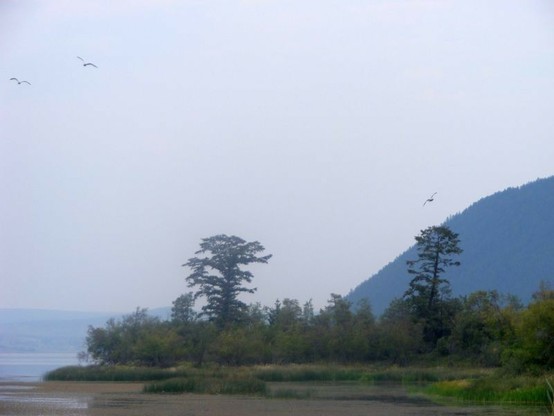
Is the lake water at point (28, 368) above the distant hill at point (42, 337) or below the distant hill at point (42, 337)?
below

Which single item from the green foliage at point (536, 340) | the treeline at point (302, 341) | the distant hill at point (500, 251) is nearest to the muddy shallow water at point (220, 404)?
the green foliage at point (536, 340)

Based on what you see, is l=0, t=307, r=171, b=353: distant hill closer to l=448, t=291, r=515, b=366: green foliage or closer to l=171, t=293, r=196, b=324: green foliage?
l=171, t=293, r=196, b=324: green foliage

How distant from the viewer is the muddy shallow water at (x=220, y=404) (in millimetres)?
37031

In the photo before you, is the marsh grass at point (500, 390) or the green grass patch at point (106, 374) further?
the green grass patch at point (106, 374)

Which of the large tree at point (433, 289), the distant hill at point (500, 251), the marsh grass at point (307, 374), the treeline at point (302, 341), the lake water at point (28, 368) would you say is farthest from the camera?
the distant hill at point (500, 251)

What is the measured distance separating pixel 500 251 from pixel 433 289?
318 ft

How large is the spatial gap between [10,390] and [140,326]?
2641 cm

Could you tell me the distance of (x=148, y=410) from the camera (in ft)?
123

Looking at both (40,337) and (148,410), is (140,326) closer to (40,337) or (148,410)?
(148,410)

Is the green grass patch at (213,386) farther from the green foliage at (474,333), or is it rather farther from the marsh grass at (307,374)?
the green foliage at (474,333)

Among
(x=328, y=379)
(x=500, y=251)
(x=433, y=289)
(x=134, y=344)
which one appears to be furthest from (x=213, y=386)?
(x=500, y=251)

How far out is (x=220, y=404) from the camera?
1629 inches

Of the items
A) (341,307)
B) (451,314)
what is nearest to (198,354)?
(341,307)

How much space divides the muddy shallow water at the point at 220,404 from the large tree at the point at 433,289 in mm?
24012
